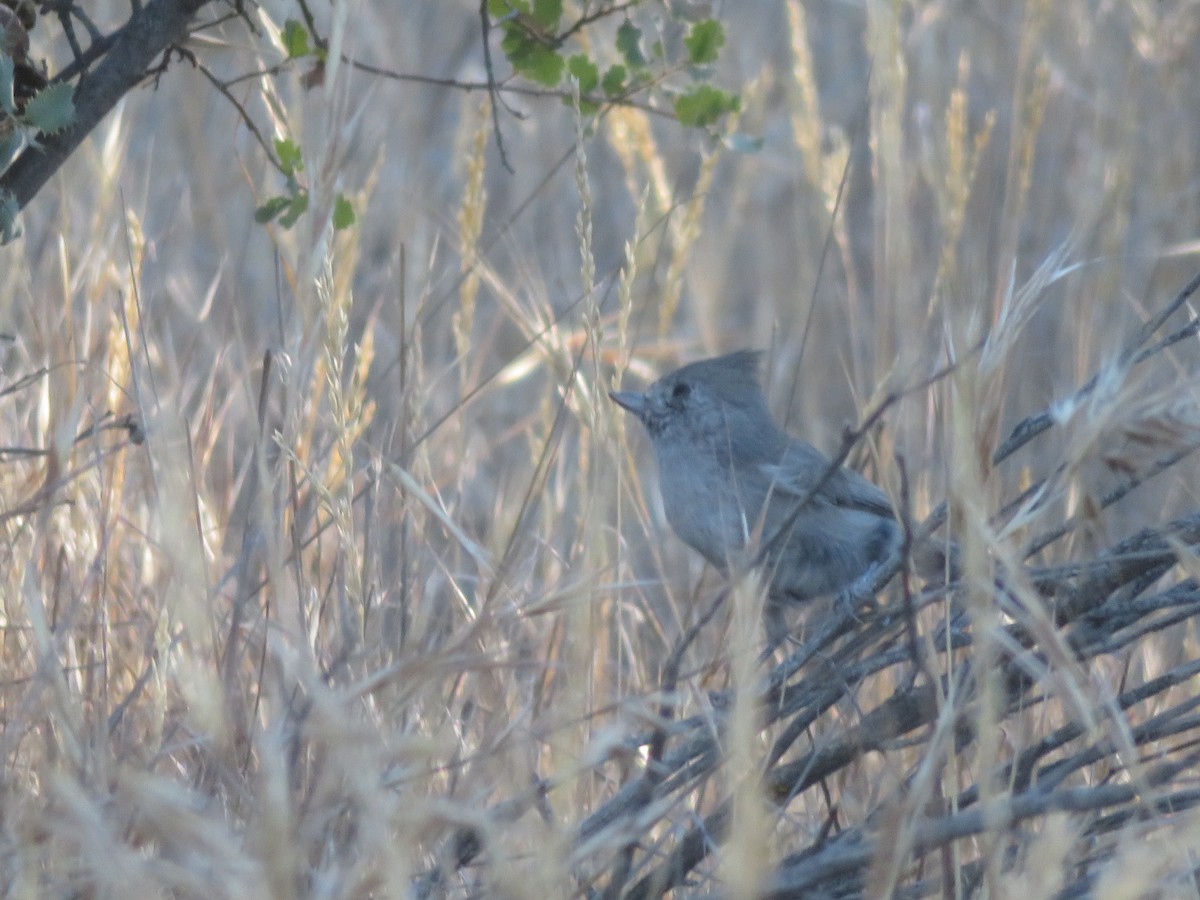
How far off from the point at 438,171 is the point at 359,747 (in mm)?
4754

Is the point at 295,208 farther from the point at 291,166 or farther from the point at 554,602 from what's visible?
the point at 554,602

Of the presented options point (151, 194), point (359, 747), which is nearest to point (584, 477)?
point (359, 747)

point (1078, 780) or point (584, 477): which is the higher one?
point (584, 477)

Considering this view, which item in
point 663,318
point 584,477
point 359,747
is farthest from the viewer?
point 663,318

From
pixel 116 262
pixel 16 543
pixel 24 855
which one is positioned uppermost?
pixel 116 262

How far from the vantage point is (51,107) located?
77.2 inches

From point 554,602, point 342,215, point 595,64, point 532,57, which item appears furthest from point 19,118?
point 554,602

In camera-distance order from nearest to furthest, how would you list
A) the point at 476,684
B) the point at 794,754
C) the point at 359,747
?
the point at 359,747 < the point at 476,684 < the point at 794,754

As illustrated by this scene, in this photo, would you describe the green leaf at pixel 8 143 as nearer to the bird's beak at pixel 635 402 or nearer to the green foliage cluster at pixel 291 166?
the green foliage cluster at pixel 291 166

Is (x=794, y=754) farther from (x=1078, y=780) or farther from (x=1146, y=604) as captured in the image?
(x=1146, y=604)

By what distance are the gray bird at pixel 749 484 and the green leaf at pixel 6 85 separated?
4.75 feet

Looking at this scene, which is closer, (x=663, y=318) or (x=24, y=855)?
(x=24, y=855)

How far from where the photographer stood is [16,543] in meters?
2.32

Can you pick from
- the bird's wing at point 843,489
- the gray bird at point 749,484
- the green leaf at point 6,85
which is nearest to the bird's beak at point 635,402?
the gray bird at point 749,484
